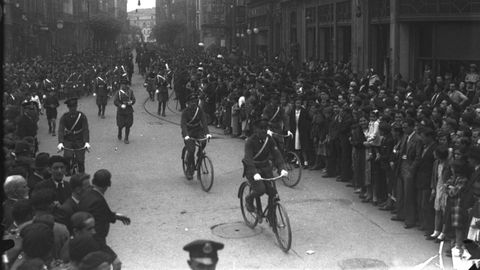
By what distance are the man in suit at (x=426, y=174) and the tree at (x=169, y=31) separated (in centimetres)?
8694

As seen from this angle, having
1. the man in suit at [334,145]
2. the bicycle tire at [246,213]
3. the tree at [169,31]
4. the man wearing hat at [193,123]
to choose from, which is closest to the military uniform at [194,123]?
the man wearing hat at [193,123]

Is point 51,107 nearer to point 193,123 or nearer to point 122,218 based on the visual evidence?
point 193,123

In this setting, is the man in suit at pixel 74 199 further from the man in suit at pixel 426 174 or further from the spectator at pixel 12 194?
the man in suit at pixel 426 174

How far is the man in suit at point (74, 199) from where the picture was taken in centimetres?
716

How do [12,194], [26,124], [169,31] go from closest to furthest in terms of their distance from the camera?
[12,194] < [26,124] < [169,31]

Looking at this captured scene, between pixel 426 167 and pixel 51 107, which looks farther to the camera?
pixel 51 107

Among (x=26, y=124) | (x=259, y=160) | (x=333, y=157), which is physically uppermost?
(x=26, y=124)

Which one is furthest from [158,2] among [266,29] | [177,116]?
[177,116]

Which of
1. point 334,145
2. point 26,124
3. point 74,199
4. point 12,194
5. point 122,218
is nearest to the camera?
point 12,194

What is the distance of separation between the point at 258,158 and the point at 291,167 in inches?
142

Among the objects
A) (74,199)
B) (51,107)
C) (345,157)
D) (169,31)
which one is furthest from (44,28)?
(74,199)

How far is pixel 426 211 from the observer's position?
977cm

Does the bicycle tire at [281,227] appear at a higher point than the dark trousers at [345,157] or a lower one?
lower

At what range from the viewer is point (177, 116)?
25.2m
